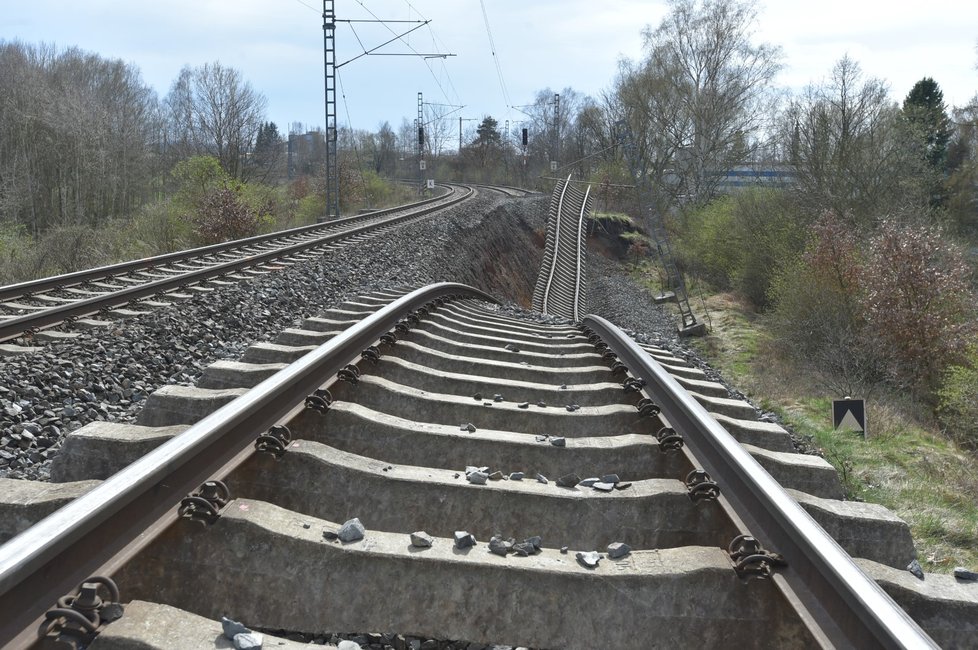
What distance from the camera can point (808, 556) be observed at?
213 cm

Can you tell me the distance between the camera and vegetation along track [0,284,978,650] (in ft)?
6.51

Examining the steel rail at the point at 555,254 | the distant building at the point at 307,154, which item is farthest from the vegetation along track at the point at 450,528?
the distant building at the point at 307,154

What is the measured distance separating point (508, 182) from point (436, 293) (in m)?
74.5

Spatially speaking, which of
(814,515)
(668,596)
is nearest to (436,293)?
(814,515)

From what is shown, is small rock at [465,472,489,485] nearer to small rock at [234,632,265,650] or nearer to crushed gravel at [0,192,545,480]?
small rock at [234,632,265,650]

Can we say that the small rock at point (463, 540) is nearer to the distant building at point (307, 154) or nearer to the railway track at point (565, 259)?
the railway track at point (565, 259)

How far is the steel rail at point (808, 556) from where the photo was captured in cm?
180

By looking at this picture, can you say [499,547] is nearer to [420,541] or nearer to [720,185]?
[420,541]

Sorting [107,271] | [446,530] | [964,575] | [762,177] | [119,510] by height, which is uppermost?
[762,177]

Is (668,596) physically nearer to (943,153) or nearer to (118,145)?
(118,145)

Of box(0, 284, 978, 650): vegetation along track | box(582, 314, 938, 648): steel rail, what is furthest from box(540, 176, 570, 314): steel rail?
box(582, 314, 938, 648): steel rail

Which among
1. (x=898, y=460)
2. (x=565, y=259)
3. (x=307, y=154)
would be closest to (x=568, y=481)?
(x=898, y=460)

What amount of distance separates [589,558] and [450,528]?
1.81 ft

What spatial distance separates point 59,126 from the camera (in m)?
38.4
